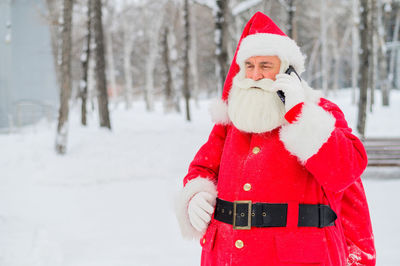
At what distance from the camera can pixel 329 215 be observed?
6.15 feet

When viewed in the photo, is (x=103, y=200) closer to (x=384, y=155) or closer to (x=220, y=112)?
(x=220, y=112)

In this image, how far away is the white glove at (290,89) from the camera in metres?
1.81

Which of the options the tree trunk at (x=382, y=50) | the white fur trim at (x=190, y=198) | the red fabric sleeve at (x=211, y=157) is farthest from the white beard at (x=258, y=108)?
the tree trunk at (x=382, y=50)

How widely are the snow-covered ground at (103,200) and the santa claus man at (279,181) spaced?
44 centimetres

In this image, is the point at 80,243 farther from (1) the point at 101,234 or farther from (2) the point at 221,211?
(2) the point at 221,211

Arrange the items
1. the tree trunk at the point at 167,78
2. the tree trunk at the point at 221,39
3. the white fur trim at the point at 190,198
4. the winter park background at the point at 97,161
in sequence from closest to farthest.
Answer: the white fur trim at the point at 190,198, the winter park background at the point at 97,161, the tree trunk at the point at 221,39, the tree trunk at the point at 167,78

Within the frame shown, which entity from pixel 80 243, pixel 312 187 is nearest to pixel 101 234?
pixel 80 243

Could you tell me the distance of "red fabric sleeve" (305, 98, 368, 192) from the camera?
1726 mm

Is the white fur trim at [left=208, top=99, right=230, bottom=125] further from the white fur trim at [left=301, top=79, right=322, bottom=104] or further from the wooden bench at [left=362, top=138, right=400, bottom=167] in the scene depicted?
the wooden bench at [left=362, top=138, right=400, bottom=167]

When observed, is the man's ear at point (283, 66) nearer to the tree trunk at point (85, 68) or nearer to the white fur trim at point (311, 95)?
the white fur trim at point (311, 95)

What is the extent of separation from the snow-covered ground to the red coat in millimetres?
486

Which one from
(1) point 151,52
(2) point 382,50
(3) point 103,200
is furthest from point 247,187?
(1) point 151,52

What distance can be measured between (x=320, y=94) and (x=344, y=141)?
320mm

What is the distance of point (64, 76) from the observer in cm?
1016
